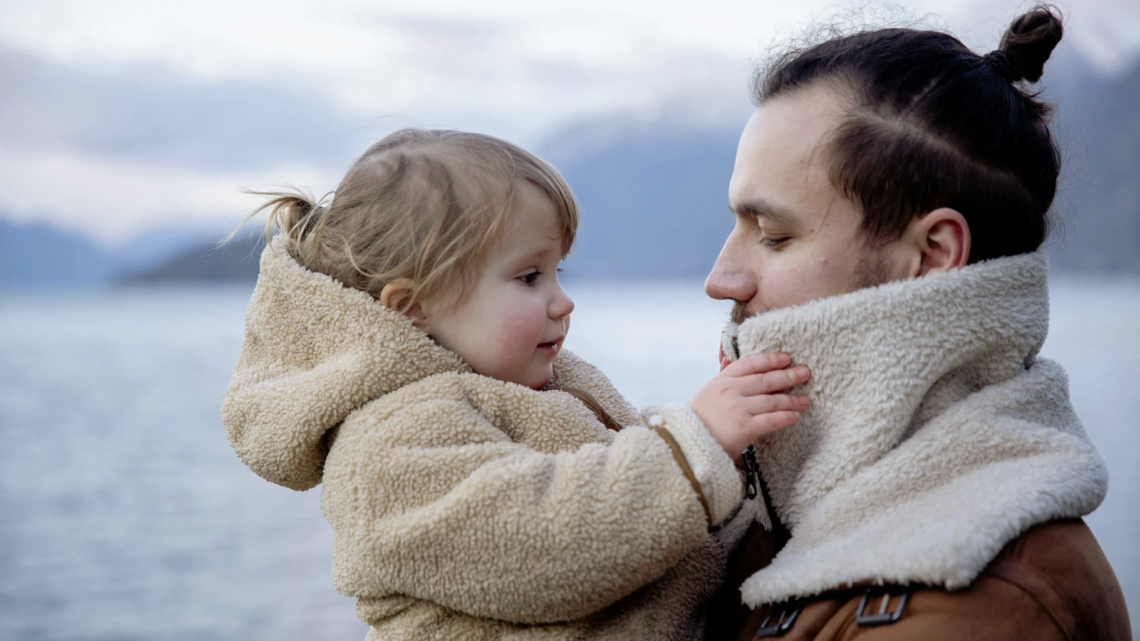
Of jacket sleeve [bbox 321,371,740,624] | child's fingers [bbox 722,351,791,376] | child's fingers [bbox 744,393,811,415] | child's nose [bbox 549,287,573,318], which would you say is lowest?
jacket sleeve [bbox 321,371,740,624]

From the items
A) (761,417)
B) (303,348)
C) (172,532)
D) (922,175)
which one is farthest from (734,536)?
(172,532)

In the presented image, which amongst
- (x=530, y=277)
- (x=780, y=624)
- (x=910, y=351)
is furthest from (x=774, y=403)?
(x=530, y=277)

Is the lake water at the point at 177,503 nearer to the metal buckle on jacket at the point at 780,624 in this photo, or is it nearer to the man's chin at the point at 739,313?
the man's chin at the point at 739,313

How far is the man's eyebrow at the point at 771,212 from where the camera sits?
1684 mm

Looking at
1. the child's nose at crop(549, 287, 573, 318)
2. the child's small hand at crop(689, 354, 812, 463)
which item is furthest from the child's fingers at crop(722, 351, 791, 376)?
the child's nose at crop(549, 287, 573, 318)

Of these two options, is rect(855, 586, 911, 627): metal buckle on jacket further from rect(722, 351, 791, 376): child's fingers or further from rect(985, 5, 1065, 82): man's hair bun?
rect(985, 5, 1065, 82): man's hair bun

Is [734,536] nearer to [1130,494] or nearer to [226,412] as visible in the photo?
[226,412]

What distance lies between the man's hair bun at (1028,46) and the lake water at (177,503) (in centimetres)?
72

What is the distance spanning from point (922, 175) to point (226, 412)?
1.32 meters

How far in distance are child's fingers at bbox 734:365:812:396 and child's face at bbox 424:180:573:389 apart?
408 millimetres

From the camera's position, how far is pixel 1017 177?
166 cm

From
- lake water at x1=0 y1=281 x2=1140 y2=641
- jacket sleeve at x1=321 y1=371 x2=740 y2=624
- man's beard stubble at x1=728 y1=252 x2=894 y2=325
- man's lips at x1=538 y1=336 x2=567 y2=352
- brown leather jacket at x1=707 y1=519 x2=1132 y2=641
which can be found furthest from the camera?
lake water at x1=0 y1=281 x2=1140 y2=641

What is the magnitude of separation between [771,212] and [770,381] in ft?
1.03

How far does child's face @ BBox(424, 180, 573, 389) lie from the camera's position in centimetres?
177
